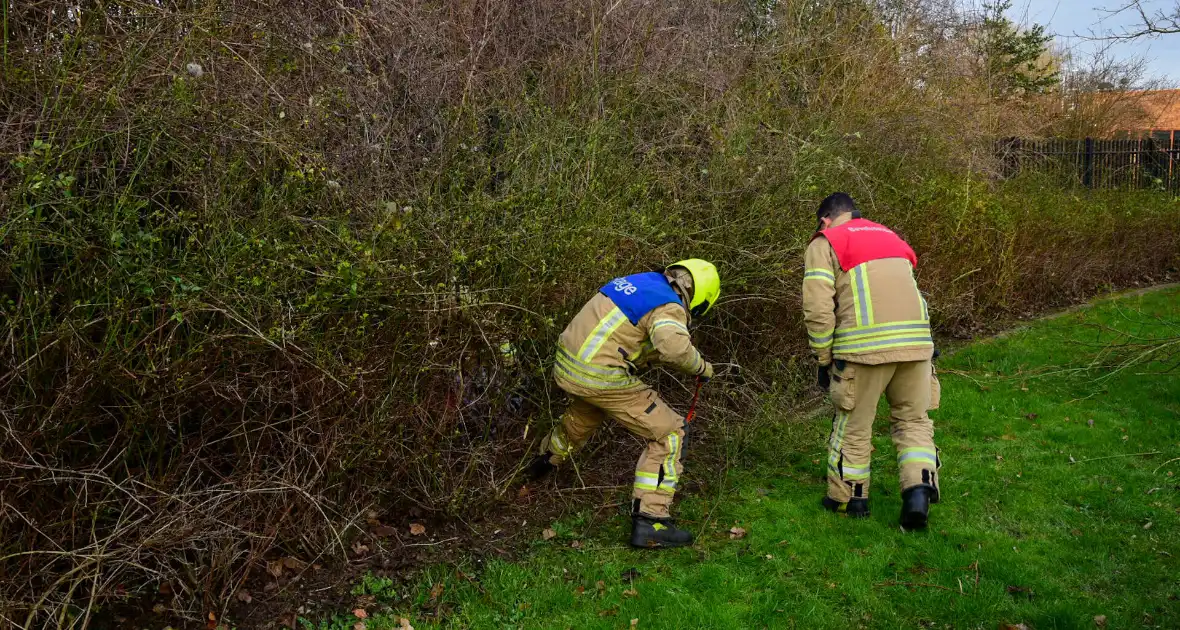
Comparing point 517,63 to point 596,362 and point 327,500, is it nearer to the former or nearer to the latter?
point 596,362

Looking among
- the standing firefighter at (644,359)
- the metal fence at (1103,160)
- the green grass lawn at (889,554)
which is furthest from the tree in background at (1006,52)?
the standing firefighter at (644,359)

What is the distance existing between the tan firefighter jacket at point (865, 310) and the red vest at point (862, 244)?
37 millimetres

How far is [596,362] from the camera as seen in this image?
5.05 meters

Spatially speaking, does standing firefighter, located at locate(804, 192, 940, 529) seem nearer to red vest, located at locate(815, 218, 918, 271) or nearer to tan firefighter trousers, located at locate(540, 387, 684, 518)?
red vest, located at locate(815, 218, 918, 271)

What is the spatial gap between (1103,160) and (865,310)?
12.3 metres

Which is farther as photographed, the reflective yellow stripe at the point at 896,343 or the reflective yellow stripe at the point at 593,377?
the reflective yellow stripe at the point at 896,343

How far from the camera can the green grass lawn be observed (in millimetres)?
4438

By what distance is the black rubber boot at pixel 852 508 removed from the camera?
5.57 m

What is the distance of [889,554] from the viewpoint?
505 cm

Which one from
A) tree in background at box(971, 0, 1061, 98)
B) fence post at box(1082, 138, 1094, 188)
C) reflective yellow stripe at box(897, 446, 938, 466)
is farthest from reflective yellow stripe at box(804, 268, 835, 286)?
fence post at box(1082, 138, 1094, 188)

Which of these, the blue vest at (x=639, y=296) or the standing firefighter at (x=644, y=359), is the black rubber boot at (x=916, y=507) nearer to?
the standing firefighter at (x=644, y=359)

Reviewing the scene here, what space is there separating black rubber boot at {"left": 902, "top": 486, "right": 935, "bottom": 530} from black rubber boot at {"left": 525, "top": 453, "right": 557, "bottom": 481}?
219cm

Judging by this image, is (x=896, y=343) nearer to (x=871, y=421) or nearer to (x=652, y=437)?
(x=871, y=421)

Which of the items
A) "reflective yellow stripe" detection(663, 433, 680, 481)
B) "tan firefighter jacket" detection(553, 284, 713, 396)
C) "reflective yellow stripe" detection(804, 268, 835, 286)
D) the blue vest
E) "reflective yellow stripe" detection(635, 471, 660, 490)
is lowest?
"reflective yellow stripe" detection(635, 471, 660, 490)
